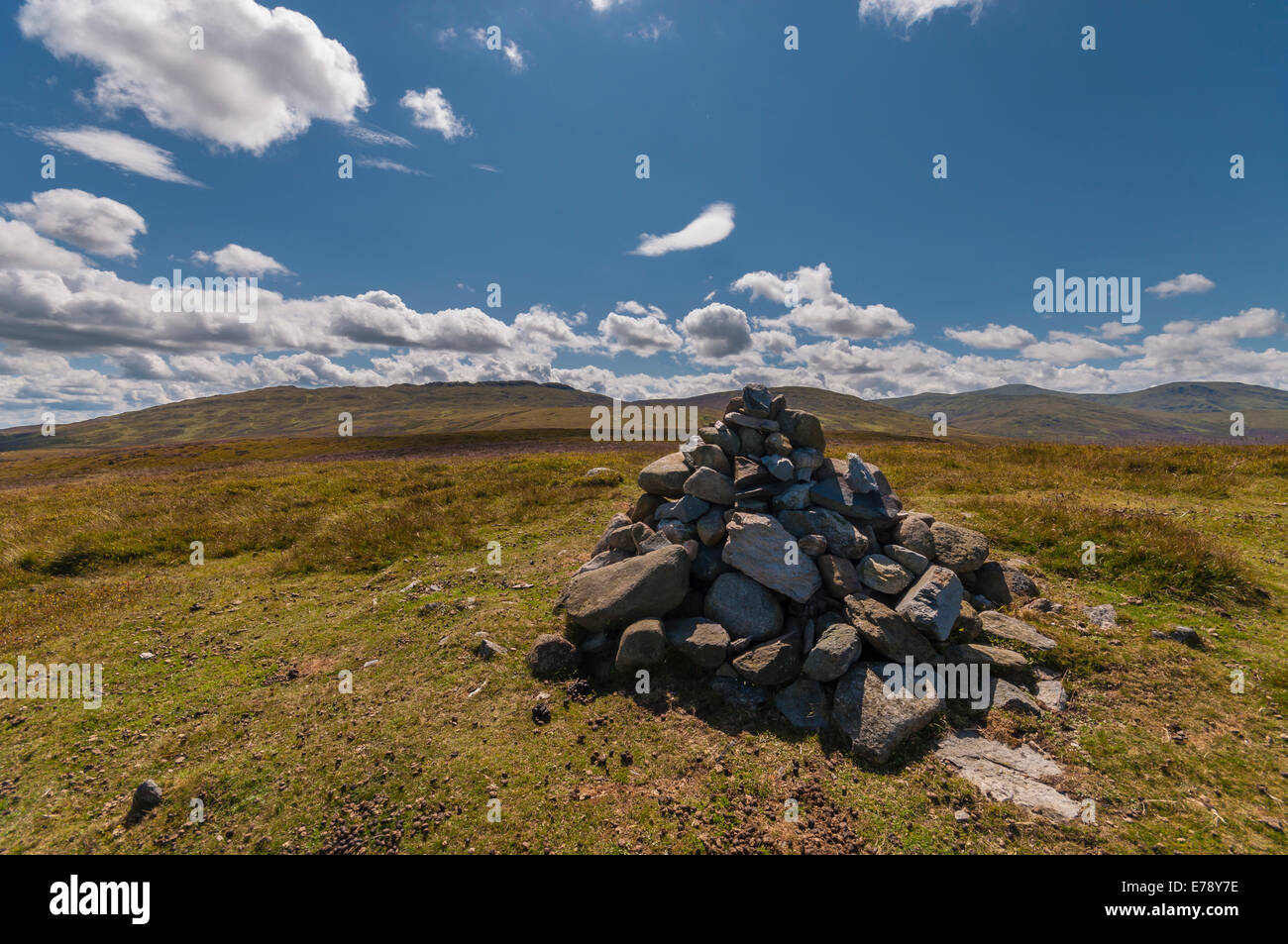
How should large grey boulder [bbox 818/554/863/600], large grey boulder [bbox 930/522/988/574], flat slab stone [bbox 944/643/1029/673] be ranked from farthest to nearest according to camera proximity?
large grey boulder [bbox 930/522/988/574] → large grey boulder [bbox 818/554/863/600] → flat slab stone [bbox 944/643/1029/673]

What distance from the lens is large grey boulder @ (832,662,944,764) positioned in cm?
714

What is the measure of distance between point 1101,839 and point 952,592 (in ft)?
13.0

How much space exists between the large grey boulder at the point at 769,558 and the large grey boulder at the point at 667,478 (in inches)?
98.5

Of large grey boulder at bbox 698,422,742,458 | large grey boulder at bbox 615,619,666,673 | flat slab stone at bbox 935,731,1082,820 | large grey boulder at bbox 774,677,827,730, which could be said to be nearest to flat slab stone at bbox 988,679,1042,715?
flat slab stone at bbox 935,731,1082,820

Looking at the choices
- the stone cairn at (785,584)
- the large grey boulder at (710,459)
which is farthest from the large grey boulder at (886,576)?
the large grey boulder at (710,459)

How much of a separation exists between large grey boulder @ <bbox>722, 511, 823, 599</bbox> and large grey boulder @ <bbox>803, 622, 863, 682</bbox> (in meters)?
1.09

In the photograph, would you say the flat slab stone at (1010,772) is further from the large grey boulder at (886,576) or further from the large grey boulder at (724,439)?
the large grey boulder at (724,439)

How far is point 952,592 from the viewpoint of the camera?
29.3 ft

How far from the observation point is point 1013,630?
9.38 meters

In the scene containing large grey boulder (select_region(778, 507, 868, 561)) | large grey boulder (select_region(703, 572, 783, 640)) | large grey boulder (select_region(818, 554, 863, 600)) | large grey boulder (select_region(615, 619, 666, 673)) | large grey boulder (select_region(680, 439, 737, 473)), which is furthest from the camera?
large grey boulder (select_region(680, 439, 737, 473))

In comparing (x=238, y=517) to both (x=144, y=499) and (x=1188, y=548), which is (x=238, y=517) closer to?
(x=144, y=499)

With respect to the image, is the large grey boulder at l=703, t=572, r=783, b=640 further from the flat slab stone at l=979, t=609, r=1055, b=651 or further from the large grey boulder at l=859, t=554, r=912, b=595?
the flat slab stone at l=979, t=609, r=1055, b=651

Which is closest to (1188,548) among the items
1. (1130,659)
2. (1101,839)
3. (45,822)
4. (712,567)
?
(1130,659)

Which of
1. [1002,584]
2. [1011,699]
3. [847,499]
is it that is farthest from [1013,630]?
[847,499]
